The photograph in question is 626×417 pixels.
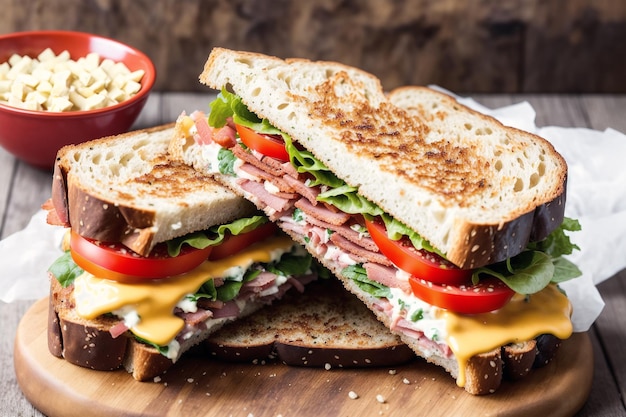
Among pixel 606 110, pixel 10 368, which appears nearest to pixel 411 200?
pixel 10 368

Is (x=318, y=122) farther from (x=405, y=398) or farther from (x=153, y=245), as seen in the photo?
(x=405, y=398)

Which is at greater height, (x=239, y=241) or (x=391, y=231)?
(x=391, y=231)

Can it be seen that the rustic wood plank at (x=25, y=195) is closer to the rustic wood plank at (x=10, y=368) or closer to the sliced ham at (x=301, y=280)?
the rustic wood plank at (x=10, y=368)

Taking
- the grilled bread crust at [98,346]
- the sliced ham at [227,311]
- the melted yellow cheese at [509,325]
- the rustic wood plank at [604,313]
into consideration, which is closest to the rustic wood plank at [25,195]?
the grilled bread crust at [98,346]

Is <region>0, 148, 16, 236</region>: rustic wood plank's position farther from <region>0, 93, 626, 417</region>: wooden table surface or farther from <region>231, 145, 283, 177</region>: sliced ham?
<region>231, 145, 283, 177</region>: sliced ham

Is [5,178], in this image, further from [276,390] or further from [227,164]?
[276,390]
